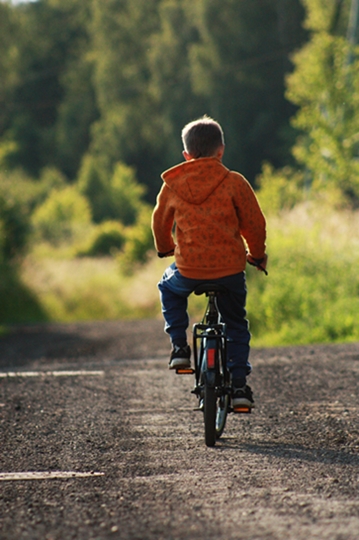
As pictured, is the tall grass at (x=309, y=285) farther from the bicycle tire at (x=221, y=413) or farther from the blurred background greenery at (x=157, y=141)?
the bicycle tire at (x=221, y=413)

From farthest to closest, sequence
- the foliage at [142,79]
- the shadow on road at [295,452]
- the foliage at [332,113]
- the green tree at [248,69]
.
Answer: the foliage at [142,79]
the green tree at [248,69]
the foliage at [332,113]
the shadow on road at [295,452]

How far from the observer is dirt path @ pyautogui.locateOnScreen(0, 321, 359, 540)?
3.70m

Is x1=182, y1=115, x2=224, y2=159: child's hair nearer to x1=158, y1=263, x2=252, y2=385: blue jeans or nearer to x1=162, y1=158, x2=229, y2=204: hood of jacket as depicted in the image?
x1=162, y1=158, x2=229, y2=204: hood of jacket

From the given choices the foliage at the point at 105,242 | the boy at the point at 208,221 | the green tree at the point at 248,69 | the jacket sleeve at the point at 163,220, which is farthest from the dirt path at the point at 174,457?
the green tree at the point at 248,69

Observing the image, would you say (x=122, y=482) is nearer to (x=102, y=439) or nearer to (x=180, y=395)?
(x=102, y=439)

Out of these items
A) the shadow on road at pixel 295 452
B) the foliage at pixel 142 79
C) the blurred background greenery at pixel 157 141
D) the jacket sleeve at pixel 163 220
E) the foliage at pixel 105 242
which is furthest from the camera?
the foliage at pixel 142 79

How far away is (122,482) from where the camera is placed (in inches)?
174

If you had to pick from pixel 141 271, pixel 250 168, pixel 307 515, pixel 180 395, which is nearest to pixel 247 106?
pixel 250 168

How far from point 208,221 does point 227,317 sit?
66 cm

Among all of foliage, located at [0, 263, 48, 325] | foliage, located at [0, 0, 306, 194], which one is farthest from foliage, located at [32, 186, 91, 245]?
foliage, located at [0, 263, 48, 325]

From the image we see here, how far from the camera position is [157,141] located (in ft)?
198

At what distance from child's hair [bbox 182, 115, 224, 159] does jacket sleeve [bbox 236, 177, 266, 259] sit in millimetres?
269

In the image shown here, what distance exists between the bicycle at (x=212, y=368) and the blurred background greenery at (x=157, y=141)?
24.3 feet

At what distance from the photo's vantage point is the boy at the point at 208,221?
513cm
